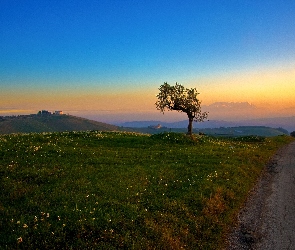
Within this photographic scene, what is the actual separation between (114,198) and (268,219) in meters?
8.58

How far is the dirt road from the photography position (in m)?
13.2

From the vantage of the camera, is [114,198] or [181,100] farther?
[181,100]

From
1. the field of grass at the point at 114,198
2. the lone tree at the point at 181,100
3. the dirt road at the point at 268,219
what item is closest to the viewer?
the field of grass at the point at 114,198

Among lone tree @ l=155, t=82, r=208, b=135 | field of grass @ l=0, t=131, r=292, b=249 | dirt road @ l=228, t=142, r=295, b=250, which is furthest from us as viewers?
lone tree @ l=155, t=82, r=208, b=135

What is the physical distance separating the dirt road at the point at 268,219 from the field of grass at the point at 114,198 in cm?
73

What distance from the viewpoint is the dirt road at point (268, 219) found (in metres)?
13.2

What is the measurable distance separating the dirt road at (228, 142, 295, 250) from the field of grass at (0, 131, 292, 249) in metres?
0.73

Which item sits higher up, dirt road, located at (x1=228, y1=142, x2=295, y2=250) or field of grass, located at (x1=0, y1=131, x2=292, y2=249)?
field of grass, located at (x1=0, y1=131, x2=292, y2=249)

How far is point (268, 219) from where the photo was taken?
15.8 metres

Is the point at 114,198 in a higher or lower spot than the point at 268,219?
higher

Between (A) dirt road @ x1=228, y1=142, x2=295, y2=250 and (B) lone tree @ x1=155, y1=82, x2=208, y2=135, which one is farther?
(B) lone tree @ x1=155, y1=82, x2=208, y2=135

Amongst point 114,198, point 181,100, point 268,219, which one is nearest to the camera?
point 114,198

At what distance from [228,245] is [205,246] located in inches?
49.1

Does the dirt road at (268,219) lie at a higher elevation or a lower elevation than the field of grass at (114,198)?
lower
